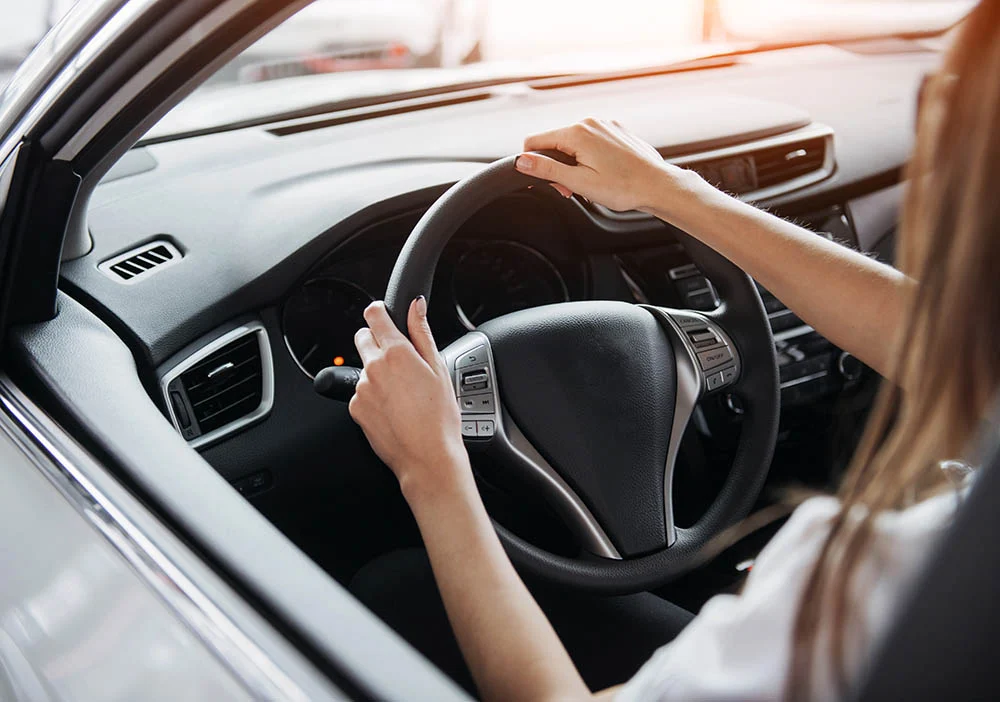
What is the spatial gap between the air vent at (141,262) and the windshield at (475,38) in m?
0.52

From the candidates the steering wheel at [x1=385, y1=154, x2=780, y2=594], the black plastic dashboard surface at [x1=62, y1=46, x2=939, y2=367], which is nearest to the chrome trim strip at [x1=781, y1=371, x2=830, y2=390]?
the black plastic dashboard surface at [x1=62, y1=46, x2=939, y2=367]

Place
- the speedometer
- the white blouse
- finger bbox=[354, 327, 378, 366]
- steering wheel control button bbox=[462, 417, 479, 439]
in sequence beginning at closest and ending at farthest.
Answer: the white blouse → finger bbox=[354, 327, 378, 366] → steering wheel control button bbox=[462, 417, 479, 439] → the speedometer

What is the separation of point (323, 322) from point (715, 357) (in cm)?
72

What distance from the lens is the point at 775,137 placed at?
2188 millimetres

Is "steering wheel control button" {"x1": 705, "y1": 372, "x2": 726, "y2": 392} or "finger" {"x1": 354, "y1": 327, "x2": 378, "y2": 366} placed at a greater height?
"finger" {"x1": 354, "y1": 327, "x2": 378, "y2": 366}

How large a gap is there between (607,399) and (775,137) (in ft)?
3.79

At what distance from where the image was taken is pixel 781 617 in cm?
59

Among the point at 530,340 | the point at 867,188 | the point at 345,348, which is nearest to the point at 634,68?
the point at 867,188

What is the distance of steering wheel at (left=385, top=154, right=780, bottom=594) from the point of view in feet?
4.08

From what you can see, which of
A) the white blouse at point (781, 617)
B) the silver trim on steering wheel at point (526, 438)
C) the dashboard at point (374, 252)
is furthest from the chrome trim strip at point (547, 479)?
the white blouse at point (781, 617)

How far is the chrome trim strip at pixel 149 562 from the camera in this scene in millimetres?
723

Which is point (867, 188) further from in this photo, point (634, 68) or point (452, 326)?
point (452, 326)

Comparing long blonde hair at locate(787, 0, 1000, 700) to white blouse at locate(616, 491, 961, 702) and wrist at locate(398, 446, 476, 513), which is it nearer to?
white blouse at locate(616, 491, 961, 702)

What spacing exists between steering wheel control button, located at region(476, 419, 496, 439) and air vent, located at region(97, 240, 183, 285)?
63 cm
